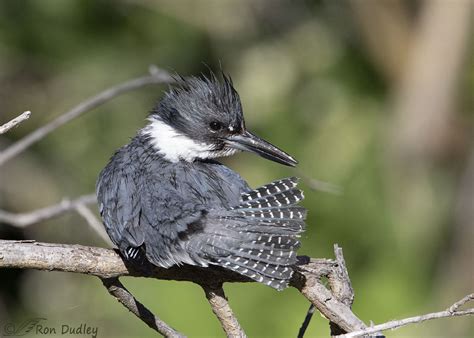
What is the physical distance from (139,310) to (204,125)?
1.01 meters

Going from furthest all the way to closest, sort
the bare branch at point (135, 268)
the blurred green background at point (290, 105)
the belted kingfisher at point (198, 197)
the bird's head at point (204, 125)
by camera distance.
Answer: the blurred green background at point (290, 105), the bird's head at point (204, 125), the belted kingfisher at point (198, 197), the bare branch at point (135, 268)

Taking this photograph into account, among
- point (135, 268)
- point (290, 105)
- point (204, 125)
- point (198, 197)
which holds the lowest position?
point (135, 268)

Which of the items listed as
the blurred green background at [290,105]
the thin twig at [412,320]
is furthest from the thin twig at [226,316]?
the blurred green background at [290,105]

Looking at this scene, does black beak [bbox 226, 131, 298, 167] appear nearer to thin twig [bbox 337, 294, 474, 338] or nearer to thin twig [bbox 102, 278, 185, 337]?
thin twig [bbox 102, 278, 185, 337]

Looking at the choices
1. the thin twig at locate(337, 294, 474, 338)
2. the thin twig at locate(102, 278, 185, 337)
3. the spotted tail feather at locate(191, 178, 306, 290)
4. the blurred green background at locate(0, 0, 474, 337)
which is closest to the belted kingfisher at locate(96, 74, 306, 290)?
the spotted tail feather at locate(191, 178, 306, 290)

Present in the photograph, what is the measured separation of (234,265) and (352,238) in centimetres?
298

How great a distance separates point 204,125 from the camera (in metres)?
3.59

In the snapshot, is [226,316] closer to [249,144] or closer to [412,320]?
[412,320]

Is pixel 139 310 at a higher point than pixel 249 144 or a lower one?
lower

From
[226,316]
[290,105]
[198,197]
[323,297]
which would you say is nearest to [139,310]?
[226,316]

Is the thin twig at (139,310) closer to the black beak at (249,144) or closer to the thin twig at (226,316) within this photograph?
the thin twig at (226,316)

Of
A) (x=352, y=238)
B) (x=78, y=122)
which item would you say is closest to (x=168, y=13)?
(x=78, y=122)

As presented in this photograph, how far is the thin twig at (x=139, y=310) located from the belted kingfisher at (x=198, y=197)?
0.12m

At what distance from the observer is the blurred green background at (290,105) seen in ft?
19.5
